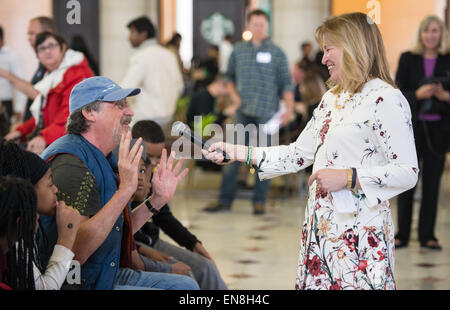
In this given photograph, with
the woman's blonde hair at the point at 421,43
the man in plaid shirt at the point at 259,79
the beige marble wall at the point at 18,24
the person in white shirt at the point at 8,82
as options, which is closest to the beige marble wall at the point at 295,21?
the beige marble wall at the point at 18,24

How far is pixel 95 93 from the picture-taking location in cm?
283

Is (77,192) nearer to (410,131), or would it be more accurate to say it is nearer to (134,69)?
(410,131)

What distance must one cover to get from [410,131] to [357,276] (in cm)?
57

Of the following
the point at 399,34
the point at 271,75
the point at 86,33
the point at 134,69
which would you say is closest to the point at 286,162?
the point at 134,69

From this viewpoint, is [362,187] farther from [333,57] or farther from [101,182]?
[101,182]

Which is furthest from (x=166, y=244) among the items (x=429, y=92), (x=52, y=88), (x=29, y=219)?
(x=429, y=92)

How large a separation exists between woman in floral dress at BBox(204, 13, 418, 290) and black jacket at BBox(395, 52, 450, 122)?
10.3 ft

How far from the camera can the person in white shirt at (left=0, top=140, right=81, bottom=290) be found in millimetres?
2066

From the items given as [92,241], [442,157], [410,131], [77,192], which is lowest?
[442,157]

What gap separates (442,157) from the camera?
226 inches

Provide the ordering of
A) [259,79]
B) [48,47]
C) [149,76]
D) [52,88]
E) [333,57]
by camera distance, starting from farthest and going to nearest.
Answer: [259,79], [149,76], [48,47], [52,88], [333,57]

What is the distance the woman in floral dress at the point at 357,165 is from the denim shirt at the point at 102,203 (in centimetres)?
75

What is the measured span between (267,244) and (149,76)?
6.46 ft

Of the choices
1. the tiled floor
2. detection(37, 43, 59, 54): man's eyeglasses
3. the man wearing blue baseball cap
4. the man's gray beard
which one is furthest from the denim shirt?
detection(37, 43, 59, 54): man's eyeglasses
